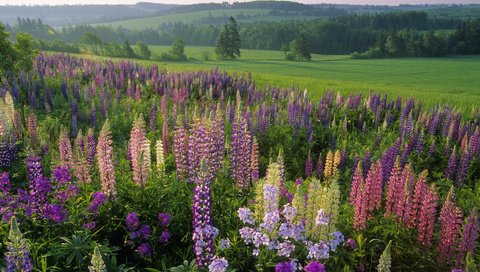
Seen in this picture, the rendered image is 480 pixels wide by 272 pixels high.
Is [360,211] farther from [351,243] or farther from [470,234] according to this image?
[470,234]

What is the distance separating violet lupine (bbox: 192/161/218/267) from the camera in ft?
14.2

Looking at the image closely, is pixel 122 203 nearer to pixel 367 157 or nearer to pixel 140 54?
pixel 367 157

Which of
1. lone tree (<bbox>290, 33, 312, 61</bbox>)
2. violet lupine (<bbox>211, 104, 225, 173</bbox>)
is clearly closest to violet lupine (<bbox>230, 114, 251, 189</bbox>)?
violet lupine (<bbox>211, 104, 225, 173</bbox>)

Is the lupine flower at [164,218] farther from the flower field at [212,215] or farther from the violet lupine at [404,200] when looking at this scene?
the violet lupine at [404,200]

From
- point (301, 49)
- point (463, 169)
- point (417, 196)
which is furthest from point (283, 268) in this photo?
point (301, 49)

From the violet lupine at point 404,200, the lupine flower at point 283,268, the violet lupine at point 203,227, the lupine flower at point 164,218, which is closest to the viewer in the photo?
the lupine flower at point 283,268

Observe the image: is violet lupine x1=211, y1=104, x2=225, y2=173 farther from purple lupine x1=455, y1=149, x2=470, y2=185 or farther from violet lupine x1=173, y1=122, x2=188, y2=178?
purple lupine x1=455, y1=149, x2=470, y2=185

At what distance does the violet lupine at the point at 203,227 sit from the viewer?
14.2 feet

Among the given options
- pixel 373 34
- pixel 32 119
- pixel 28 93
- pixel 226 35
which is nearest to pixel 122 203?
pixel 32 119

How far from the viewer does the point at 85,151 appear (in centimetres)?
827

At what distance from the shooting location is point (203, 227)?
4.42 metres

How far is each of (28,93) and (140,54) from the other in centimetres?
5628

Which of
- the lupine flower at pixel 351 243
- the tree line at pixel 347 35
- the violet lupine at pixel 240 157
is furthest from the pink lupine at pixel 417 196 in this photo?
the tree line at pixel 347 35

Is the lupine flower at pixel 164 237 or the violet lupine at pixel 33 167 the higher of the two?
the violet lupine at pixel 33 167
